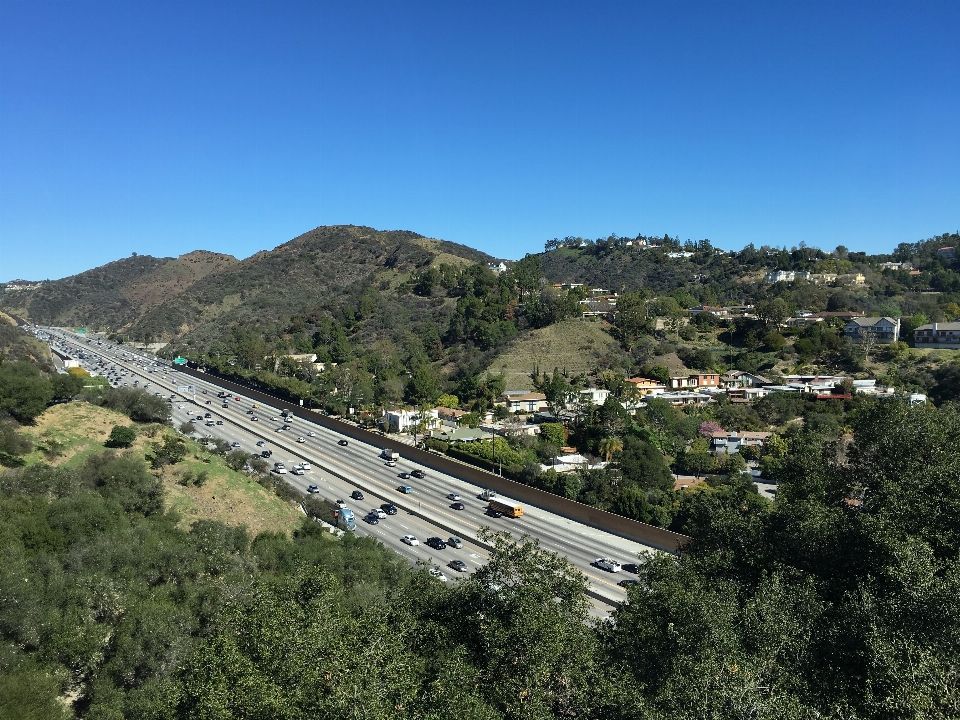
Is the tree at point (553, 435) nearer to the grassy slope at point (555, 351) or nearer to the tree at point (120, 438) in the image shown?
→ the grassy slope at point (555, 351)

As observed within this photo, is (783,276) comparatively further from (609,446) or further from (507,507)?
(507,507)

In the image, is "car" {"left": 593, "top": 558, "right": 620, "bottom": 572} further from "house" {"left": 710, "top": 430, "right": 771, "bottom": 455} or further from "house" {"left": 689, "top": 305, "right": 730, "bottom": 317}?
"house" {"left": 689, "top": 305, "right": 730, "bottom": 317}

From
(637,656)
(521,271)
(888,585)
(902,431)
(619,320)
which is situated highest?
(521,271)

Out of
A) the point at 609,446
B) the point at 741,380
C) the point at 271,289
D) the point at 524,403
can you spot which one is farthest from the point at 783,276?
the point at 271,289

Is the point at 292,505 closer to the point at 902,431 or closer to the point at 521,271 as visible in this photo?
the point at 902,431

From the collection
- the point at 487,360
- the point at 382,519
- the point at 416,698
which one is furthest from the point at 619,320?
the point at 416,698

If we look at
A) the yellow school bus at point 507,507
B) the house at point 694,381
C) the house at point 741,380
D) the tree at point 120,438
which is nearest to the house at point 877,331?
the house at point 741,380
